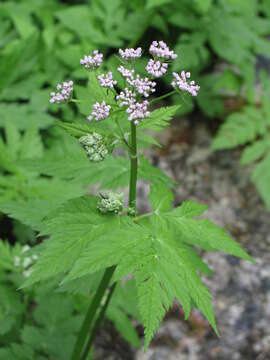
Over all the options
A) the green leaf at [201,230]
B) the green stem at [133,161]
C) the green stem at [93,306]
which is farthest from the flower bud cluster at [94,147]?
the green stem at [93,306]

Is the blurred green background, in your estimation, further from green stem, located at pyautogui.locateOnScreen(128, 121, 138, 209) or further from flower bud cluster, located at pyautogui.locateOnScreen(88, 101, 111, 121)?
flower bud cluster, located at pyautogui.locateOnScreen(88, 101, 111, 121)

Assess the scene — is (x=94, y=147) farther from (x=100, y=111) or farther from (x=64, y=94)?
(x=64, y=94)

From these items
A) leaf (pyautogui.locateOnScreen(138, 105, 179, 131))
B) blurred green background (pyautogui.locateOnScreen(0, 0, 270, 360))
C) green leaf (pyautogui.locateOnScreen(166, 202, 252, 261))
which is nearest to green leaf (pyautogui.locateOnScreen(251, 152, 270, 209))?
blurred green background (pyautogui.locateOnScreen(0, 0, 270, 360))

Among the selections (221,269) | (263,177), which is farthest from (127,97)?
(263,177)

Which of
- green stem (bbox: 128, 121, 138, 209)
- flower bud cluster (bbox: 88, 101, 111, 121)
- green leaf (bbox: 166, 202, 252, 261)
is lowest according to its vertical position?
green leaf (bbox: 166, 202, 252, 261)

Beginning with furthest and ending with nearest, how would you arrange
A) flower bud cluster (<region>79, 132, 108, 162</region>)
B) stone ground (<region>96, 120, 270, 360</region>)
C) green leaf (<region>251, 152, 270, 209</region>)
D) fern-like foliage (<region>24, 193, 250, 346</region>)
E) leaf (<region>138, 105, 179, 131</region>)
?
green leaf (<region>251, 152, 270, 209</region>)
stone ground (<region>96, 120, 270, 360</region>)
leaf (<region>138, 105, 179, 131</region>)
flower bud cluster (<region>79, 132, 108, 162</region>)
fern-like foliage (<region>24, 193, 250, 346</region>)

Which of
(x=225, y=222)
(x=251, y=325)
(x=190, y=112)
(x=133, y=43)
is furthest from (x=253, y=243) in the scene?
(x=133, y=43)

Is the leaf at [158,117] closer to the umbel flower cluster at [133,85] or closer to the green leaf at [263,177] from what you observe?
the umbel flower cluster at [133,85]
